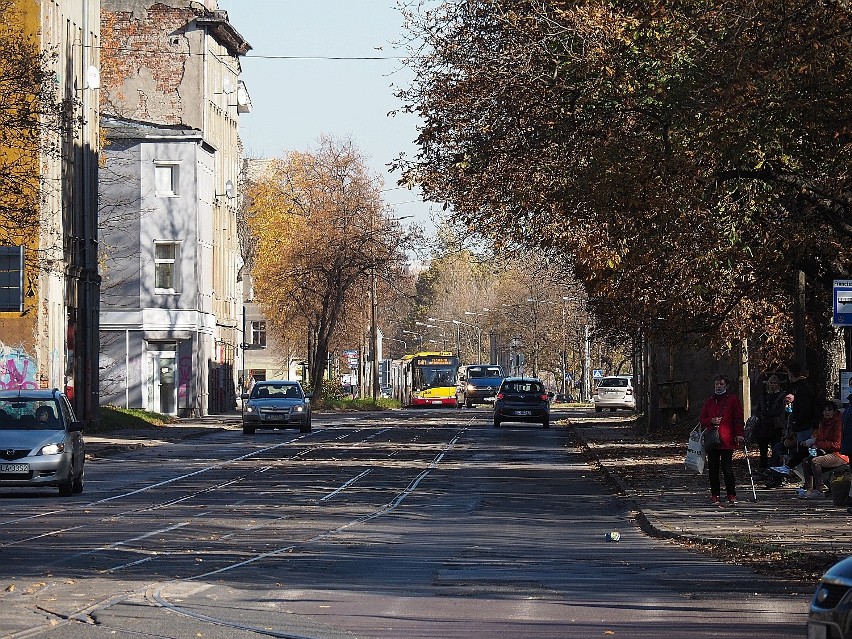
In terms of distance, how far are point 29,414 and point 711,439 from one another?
11.0m

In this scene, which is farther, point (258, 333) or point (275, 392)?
point (258, 333)

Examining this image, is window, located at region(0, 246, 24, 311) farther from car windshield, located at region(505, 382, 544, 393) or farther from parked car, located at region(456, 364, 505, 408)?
parked car, located at region(456, 364, 505, 408)

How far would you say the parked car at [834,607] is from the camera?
777cm

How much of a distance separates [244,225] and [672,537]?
274 ft

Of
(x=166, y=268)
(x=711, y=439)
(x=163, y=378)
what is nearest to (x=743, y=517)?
(x=711, y=439)

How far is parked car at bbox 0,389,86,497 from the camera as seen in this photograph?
2545 cm

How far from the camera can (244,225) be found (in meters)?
101

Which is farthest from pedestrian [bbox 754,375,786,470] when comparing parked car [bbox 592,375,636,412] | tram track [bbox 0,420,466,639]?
parked car [bbox 592,375,636,412]

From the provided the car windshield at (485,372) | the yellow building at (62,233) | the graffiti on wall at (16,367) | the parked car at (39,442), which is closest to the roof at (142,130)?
the yellow building at (62,233)

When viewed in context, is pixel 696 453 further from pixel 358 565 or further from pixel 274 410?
pixel 274 410

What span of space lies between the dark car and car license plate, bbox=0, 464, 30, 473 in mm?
36325

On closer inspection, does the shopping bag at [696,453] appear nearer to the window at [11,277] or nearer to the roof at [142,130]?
the window at [11,277]

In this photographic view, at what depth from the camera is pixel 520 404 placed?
60812 millimetres

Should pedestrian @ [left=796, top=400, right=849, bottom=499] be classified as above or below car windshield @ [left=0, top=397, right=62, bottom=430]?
below
